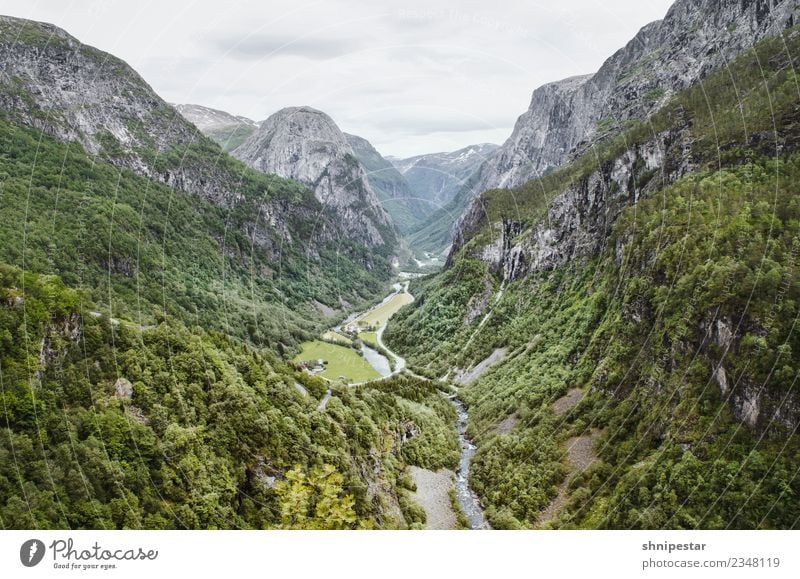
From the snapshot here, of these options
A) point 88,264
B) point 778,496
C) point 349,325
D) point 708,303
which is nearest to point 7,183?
point 88,264

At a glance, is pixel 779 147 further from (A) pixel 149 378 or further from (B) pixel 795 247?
(A) pixel 149 378

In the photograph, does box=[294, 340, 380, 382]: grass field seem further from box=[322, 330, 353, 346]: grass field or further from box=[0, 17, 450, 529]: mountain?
box=[0, 17, 450, 529]: mountain

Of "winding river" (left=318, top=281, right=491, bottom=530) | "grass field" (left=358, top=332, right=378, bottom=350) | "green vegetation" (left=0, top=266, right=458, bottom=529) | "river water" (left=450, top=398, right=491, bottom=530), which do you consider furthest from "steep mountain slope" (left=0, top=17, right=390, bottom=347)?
"river water" (left=450, top=398, right=491, bottom=530)

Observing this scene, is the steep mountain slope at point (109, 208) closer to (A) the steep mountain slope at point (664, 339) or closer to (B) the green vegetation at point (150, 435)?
(B) the green vegetation at point (150, 435)

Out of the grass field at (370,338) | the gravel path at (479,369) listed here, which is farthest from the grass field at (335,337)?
the gravel path at (479,369)

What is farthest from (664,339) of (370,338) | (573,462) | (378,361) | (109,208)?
(109,208)

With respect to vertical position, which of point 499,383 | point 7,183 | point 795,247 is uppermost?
point 7,183

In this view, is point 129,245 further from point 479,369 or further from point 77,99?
point 77,99
